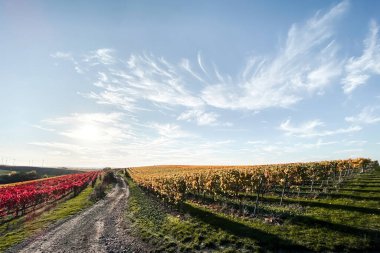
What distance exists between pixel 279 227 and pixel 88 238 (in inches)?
605

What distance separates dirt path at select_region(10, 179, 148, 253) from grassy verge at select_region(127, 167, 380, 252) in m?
1.45

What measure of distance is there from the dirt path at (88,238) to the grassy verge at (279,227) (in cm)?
145

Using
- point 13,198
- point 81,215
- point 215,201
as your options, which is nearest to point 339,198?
point 215,201

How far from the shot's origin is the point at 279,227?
2006 centimetres

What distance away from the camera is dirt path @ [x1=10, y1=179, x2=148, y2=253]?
854 inches

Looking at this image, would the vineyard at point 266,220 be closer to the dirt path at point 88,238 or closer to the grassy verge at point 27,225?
the dirt path at point 88,238

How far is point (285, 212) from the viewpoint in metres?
23.8

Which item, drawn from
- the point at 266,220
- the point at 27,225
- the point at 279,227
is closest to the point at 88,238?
the point at 27,225

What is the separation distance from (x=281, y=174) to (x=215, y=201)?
785 centimetres

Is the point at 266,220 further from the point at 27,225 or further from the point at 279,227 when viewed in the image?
the point at 27,225

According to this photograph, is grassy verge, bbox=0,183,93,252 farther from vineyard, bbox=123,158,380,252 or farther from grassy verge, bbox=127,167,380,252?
grassy verge, bbox=127,167,380,252

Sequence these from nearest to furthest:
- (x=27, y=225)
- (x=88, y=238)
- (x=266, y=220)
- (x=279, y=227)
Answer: (x=279, y=227) → (x=266, y=220) → (x=88, y=238) → (x=27, y=225)

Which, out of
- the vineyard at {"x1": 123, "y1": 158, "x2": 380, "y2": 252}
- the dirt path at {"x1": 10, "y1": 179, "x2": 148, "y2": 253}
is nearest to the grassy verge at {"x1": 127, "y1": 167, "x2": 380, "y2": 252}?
the vineyard at {"x1": 123, "y1": 158, "x2": 380, "y2": 252}

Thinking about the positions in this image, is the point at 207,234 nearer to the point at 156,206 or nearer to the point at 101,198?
the point at 156,206
